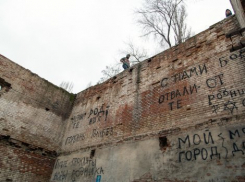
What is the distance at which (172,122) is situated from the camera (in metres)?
4.96

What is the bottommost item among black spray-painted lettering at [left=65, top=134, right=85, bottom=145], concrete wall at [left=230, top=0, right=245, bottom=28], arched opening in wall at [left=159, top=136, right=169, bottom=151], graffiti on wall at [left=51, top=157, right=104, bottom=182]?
graffiti on wall at [left=51, top=157, right=104, bottom=182]

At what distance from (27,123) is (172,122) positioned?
5833 millimetres

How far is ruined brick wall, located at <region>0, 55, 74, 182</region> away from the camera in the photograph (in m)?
6.76

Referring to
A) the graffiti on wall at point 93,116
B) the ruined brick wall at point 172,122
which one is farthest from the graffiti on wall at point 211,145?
the graffiti on wall at point 93,116

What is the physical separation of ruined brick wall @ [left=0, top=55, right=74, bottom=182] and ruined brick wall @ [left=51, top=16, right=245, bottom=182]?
761 mm

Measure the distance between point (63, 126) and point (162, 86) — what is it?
517 cm

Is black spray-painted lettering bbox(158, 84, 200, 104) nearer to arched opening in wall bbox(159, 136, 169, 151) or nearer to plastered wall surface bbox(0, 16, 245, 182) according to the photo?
plastered wall surface bbox(0, 16, 245, 182)

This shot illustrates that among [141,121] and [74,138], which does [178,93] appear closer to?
[141,121]

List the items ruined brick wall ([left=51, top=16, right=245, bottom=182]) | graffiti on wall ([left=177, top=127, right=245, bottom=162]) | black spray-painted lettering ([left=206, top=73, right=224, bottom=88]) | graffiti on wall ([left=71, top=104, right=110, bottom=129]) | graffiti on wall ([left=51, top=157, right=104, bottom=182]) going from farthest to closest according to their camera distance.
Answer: graffiti on wall ([left=71, top=104, right=110, bottom=129]) → graffiti on wall ([left=51, top=157, right=104, bottom=182]) → black spray-painted lettering ([left=206, top=73, right=224, bottom=88]) → ruined brick wall ([left=51, top=16, right=245, bottom=182]) → graffiti on wall ([left=177, top=127, right=245, bottom=162])

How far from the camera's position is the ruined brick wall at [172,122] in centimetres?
396

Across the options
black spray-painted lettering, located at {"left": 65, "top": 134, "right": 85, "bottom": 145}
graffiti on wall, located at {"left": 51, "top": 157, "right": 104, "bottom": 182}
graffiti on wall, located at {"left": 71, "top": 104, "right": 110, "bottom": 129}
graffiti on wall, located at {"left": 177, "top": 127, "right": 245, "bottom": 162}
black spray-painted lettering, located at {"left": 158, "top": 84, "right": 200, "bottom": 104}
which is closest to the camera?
graffiti on wall, located at {"left": 177, "top": 127, "right": 245, "bottom": 162}

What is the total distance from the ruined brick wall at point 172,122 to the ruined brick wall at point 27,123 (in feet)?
2.50

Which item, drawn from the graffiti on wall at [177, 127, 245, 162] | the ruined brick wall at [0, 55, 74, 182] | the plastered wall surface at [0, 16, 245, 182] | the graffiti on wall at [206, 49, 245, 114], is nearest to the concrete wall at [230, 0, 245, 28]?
the plastered wall surface at [0, 16, 245, 182]

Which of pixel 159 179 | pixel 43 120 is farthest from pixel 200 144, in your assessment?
pixel 43 120
